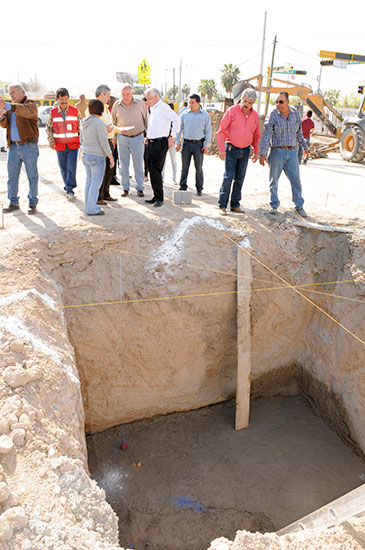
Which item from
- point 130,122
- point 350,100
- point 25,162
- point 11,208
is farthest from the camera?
point 350,100

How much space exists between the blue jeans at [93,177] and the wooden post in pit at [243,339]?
80.4 inches

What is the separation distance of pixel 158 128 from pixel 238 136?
43.8 inches

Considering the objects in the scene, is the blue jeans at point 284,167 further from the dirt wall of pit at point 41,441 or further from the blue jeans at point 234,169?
the dirt wall of pit at point 41,441

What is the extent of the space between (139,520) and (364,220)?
5042 mm

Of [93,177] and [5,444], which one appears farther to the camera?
[93,177]

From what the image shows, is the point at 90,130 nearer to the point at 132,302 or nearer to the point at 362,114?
the point at 132,302

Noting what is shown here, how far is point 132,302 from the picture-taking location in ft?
16.3

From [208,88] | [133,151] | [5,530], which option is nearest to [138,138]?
[133,151]

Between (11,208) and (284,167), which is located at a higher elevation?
(284,167)

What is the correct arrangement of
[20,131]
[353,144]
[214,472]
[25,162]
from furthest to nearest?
[353,144]
[25,162]
[20,131]
[214,472]

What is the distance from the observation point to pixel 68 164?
6113 mm

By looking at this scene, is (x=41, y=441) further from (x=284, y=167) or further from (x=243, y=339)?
(x=284, y=167)

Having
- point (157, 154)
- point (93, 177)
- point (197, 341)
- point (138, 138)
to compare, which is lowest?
point (197, 341)

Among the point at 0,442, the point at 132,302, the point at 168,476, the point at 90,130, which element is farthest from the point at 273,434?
the point at 90,130
